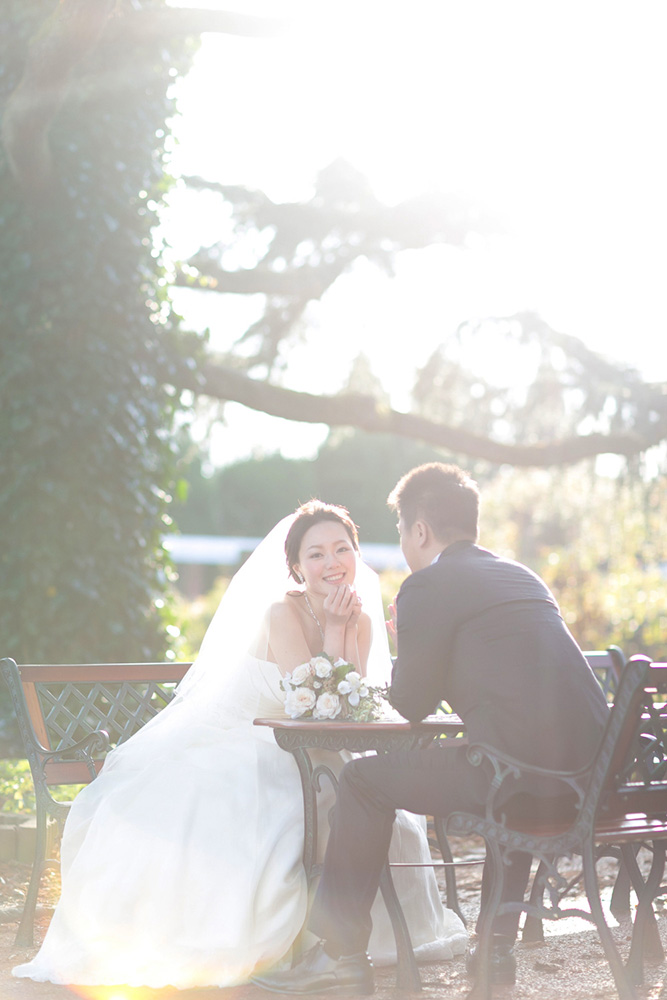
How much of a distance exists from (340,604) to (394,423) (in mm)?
6458

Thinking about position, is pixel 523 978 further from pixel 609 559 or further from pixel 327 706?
pixel 609 559

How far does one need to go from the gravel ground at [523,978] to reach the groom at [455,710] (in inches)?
13.1

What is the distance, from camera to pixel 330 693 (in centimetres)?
394

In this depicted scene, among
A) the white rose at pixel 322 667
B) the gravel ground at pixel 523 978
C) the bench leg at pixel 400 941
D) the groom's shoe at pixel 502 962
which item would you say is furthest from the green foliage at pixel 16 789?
the groom's shoe at pixel 502 962

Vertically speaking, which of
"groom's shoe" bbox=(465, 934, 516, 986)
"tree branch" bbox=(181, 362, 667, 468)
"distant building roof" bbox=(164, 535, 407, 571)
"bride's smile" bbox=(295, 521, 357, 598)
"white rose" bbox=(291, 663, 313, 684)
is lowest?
"distant building roof" bbox=(164, 535, 407, 571)

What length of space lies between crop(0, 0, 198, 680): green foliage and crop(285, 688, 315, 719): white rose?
4713 mm

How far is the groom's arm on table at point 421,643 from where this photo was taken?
345 cm

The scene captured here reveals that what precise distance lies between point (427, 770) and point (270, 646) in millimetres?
1304

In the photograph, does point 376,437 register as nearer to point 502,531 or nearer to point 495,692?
point 502,531

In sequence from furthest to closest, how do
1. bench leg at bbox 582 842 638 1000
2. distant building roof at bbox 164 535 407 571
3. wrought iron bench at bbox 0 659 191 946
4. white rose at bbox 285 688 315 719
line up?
distant building roof at bbox 164 535 407 571 < wrought iron bench at bbox 0 659 191 946 < white rose at bbox 285 688 315 719 < bench leg at bbox 582 842 638 1000

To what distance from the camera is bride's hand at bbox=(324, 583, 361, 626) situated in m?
4.34

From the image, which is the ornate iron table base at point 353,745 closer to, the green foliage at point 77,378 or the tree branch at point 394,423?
the green foliage at point 77,378

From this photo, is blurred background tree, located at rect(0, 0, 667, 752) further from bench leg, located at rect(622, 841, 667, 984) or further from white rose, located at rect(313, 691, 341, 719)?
bench leg, located at rect(622, 841, 667, 984)

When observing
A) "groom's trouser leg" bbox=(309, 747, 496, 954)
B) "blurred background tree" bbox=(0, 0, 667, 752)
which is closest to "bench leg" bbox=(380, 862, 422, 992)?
"groom's trouser leg" bbox=(309, 747, 496, 954)
